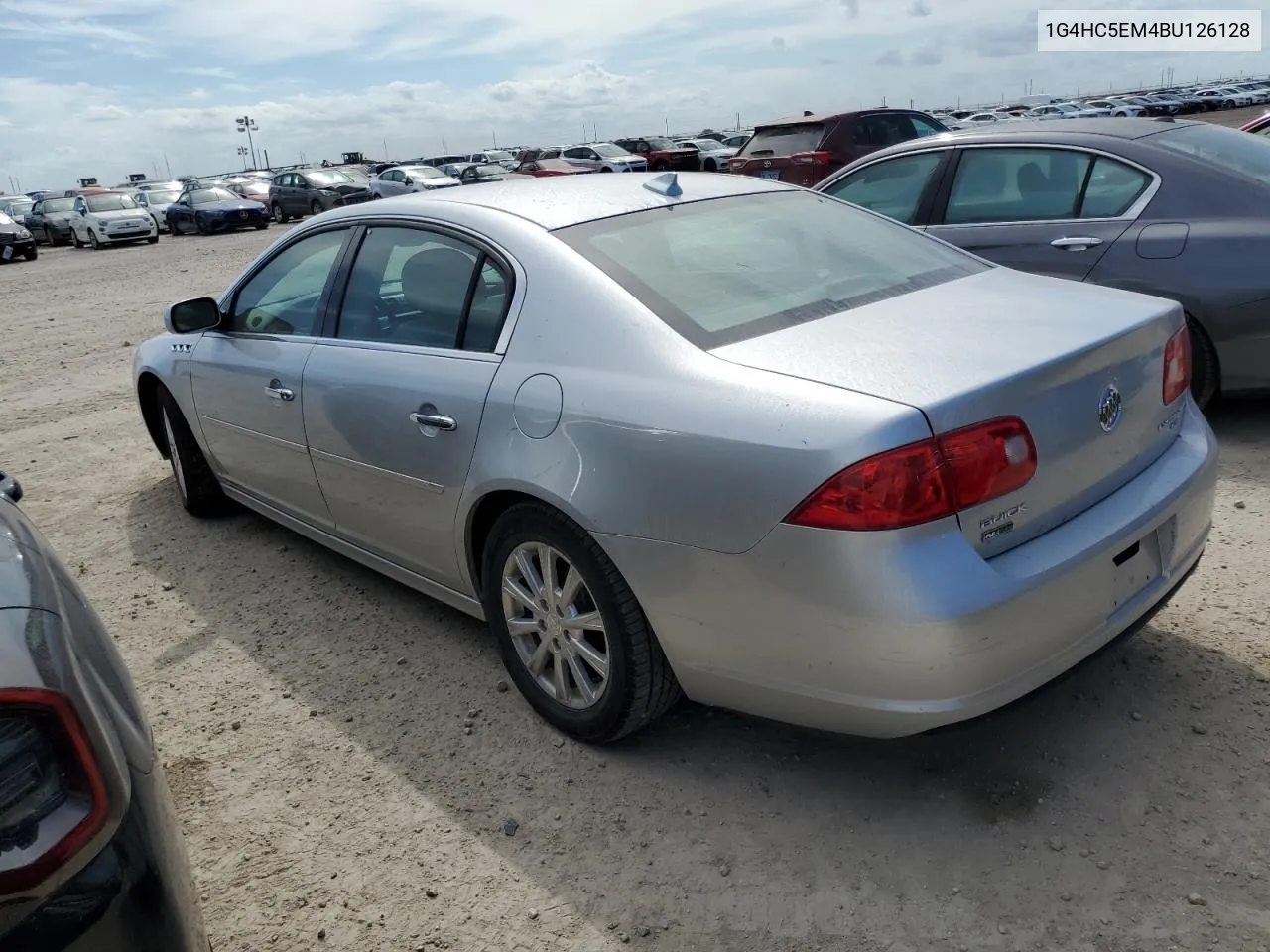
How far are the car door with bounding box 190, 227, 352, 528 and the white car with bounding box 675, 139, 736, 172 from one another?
2011 centimetres

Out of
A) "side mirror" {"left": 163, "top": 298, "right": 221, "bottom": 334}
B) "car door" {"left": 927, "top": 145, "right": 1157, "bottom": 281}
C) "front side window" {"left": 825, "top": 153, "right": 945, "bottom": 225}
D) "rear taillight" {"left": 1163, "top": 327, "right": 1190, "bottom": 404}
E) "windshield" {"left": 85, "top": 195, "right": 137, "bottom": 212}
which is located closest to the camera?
"rear taillight" {"left": 1163, "top": 327, "right": 1190, "bottom": 404}

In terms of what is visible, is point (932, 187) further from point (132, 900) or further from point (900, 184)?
point (132, 900)

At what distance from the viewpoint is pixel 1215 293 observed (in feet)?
15.0

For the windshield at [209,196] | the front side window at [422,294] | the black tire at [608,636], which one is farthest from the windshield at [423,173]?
the black tire at [608,636]

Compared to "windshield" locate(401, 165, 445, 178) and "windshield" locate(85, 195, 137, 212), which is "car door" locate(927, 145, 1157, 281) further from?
"windshield" locate(85, 195, 137, 212)

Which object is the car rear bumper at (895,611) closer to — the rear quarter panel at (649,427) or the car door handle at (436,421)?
the rear quarter panel at (649,427)

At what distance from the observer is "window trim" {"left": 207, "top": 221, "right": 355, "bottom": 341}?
379 cm

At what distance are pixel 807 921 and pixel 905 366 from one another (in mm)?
1248

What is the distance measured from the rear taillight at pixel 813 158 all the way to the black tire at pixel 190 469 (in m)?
9.20

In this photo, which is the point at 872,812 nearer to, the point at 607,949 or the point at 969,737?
the point at 969,737

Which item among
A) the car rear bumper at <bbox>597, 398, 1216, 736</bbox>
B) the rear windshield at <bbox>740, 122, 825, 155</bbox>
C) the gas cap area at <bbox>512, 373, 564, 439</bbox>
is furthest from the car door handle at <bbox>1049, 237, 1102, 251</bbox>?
the rear windshield at <bbox>740, 122, 825, 155</bbox>

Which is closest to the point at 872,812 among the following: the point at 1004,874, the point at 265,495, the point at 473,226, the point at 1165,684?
the point at 1004,874

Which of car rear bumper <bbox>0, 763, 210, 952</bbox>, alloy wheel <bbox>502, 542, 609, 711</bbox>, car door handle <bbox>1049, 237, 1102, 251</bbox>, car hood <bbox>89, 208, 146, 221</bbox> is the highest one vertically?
car hood <bbox>89, 208, 146, 221</bbox>

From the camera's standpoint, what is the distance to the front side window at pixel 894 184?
5.84 m
